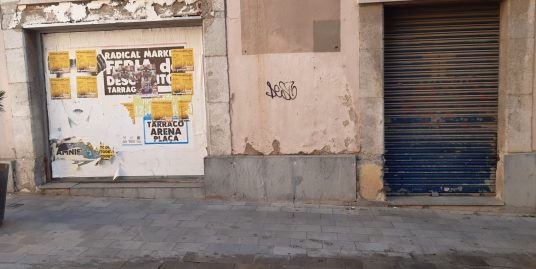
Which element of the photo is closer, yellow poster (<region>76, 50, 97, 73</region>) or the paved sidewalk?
the paved sidewalk

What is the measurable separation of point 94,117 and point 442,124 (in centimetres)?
589

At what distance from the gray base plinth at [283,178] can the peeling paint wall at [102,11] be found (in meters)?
2.47

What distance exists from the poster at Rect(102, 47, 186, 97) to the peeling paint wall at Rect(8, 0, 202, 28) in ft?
1.93

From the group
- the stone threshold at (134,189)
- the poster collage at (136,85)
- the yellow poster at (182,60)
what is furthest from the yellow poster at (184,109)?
the stone threshold at (134,189)

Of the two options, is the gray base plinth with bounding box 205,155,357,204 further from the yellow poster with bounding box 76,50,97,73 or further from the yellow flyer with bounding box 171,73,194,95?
the yellow poster with bounding box 76,50,97,73

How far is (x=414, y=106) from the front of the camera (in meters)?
→ 6.55

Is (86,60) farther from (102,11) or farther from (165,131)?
(165,131)

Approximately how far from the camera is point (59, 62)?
284 inches

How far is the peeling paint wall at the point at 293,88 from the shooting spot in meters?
6.33

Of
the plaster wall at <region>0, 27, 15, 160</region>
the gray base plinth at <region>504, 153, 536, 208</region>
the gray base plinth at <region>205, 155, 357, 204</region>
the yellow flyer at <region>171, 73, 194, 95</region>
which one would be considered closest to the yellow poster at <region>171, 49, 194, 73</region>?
the yellow flyer at <region>171, 73, 194, 95</region>

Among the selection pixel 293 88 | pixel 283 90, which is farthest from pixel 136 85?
pixel 293 88

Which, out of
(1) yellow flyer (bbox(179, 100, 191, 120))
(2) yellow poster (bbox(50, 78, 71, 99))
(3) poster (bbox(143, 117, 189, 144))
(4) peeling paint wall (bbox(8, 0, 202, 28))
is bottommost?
(3) poster (bbox(143, 117, 189, 144))

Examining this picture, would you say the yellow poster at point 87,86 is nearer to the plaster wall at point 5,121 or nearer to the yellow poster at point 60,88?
the yellow poster at point 60,88

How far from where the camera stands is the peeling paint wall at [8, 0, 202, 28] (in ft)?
21.6
